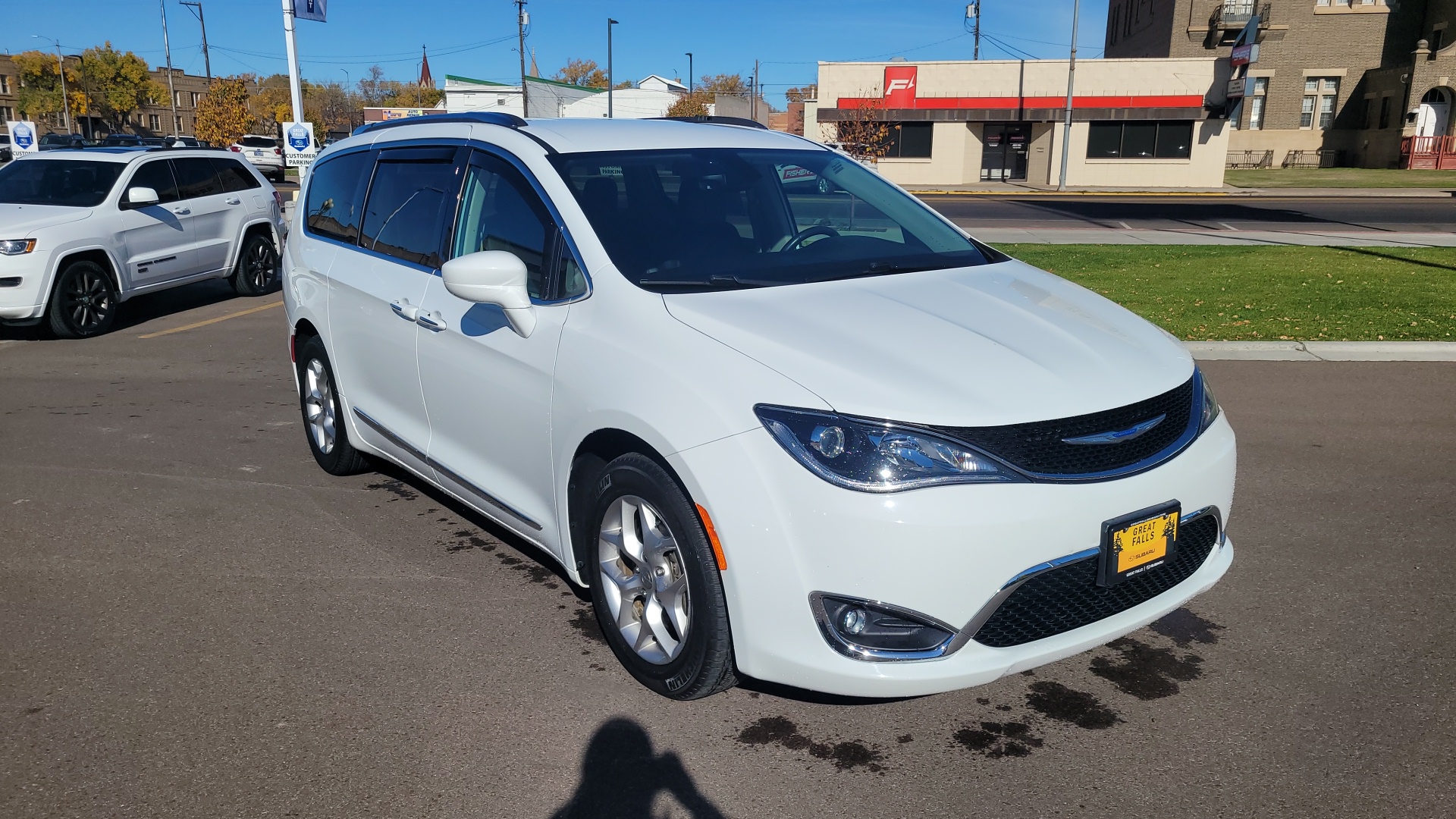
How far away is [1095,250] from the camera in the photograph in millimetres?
15812

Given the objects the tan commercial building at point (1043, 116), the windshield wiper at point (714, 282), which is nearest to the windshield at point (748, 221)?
the windshield wiper at point (714, 282)

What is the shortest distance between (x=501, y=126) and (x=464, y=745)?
2413 millimetres

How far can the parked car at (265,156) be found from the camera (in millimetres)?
42719

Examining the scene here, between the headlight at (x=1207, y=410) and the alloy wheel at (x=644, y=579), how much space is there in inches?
66.6

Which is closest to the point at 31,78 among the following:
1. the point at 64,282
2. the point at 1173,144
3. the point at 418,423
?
the point at 1173,144

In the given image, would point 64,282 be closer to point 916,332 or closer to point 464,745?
point 464,745

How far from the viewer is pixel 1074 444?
2.92 meters

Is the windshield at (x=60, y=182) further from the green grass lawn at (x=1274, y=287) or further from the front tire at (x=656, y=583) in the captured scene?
the green grass lawn at (x=1274, y=287)

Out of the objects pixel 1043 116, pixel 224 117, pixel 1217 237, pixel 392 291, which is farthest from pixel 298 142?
pixel 224 117

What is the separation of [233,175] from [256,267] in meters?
1.10

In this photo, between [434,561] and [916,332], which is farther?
[434,561]

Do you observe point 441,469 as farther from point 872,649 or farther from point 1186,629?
point 1186,629

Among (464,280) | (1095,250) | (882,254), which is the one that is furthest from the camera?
(1095,250)

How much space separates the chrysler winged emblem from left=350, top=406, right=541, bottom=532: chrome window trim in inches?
75.8
